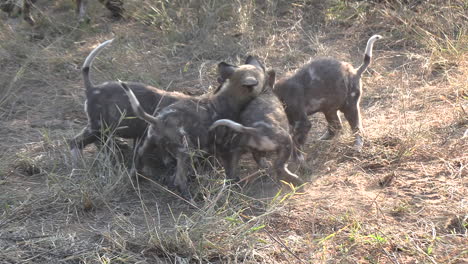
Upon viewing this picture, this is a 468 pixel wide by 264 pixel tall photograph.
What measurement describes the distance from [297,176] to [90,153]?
173cm

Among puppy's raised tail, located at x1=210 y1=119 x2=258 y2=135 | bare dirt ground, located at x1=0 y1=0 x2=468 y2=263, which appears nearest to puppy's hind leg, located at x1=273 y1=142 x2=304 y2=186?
bare dirt ground, located at x1=0 y1=0 x2=468 y2=263

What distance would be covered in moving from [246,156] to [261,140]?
0.69 meters

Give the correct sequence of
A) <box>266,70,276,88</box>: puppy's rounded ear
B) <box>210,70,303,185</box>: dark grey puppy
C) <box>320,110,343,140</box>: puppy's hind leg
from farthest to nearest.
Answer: <box>320,110,343,140</box>: puppy's hind leg, <box>266,70,276,88</box>: puppy's rounded ear, <box>210,70,303,185</box>: dark grey puppy

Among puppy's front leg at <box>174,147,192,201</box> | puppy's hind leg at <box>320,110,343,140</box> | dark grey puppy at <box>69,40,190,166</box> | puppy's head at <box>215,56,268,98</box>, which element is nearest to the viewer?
puppy's front leg at <box>174,147,192,201</box>

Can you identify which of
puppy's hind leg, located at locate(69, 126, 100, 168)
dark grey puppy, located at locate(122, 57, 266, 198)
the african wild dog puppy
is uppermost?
dark grey puppy, located at locate(122, 57, 266, 198)

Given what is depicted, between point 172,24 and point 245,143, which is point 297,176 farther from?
point 172,24

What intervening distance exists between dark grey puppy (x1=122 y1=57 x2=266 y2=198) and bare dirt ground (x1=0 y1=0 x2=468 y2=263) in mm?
185

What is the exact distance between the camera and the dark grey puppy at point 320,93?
17.6 feet

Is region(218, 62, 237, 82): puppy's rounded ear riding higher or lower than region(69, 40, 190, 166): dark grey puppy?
higher

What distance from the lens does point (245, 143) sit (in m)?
4.68

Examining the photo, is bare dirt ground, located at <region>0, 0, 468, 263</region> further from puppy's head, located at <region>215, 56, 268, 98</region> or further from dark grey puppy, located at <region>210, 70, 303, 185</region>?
puppy's head, located at <region>215, 56, 268, 98</region>

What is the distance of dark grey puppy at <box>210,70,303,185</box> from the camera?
4641mm

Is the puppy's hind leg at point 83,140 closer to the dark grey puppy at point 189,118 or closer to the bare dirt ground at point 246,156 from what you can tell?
the bare dirt ground at point 246,156

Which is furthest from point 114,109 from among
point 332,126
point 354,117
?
point 354,117
